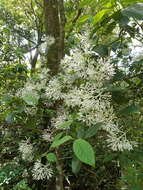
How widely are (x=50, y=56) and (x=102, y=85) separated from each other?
843 mm

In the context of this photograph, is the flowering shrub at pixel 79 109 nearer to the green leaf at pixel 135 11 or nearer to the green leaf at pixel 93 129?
the green leaf at pixel 93 129

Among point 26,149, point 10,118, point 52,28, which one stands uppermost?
point 52,28

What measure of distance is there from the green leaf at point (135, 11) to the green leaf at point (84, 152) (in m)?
0.44

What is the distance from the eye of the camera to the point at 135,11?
103cm

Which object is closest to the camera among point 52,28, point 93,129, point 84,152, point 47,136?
point 84,152

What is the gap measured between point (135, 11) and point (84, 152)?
49 cm

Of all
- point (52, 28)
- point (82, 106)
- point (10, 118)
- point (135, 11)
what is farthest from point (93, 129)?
point (52, 28)

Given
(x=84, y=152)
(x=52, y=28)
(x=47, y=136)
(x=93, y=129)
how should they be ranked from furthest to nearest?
(x=52, y=28) < (x=47, y=136) < (x=93, y=129) < (x=84, y=152)

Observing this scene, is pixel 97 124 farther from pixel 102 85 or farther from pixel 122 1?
pixel 122 1

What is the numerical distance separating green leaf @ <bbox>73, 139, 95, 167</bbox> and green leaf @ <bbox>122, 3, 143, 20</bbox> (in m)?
0.44

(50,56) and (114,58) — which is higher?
(50,56)

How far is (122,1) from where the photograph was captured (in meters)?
1.08

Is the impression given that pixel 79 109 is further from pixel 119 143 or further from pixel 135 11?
pixel 135 11

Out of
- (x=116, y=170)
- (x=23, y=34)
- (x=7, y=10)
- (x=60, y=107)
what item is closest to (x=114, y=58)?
(x=60, y=107)
